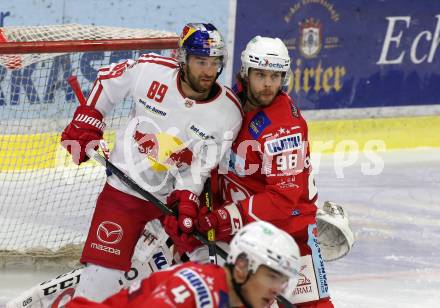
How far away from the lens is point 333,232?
17.8 ft

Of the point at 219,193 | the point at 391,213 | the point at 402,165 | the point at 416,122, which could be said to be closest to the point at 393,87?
the point at 416,122

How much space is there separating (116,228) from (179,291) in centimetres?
148

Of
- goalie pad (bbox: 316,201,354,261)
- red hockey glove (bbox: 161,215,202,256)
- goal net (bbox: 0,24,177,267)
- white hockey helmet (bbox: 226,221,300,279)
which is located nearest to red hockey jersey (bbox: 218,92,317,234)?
red hockey glove (bbox: 161,215,202,256)

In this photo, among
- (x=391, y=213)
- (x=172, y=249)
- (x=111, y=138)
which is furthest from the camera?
(x=391, y=213)

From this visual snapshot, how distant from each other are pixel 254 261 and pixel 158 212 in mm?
1534

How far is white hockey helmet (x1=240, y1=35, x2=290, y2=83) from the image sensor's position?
4.80 meters

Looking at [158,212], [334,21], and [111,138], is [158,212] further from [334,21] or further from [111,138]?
[334,21]

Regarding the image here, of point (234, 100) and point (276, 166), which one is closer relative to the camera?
point (276, 166)

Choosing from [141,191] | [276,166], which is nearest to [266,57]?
[276,166]

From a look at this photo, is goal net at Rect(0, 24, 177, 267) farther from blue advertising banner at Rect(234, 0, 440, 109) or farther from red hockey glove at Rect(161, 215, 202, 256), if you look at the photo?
blue advertising banner at Rect(234, 0, 440, 109)

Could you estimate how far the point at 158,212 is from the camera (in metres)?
5.08

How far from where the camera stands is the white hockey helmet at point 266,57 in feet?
15.7

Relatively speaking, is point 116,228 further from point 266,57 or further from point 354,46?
point 354,46

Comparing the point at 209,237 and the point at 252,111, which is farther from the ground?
the point at 252,111
